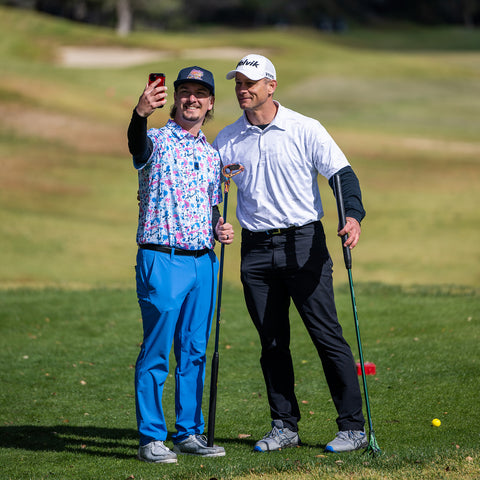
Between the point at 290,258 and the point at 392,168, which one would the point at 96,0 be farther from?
the point at 290,258

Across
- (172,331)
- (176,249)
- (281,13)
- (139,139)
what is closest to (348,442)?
(172,331)

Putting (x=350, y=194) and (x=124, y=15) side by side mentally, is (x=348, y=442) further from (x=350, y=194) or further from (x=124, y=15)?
(x=124, y=15)

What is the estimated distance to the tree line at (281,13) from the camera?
67.9m

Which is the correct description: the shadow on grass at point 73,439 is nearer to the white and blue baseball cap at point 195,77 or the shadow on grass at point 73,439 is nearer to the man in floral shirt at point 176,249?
the man in floral shirt at point 176,249

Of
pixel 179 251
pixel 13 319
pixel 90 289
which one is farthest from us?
pixel 90 289

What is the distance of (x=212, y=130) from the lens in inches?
958

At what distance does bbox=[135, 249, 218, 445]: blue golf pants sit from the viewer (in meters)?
5.36

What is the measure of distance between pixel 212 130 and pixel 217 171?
19.0 meters

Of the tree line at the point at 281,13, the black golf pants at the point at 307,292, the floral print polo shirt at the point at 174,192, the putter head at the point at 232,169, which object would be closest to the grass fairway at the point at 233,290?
the black golf pants at the point at 307,292

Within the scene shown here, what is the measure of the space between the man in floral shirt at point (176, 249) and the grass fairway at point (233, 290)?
36 cm

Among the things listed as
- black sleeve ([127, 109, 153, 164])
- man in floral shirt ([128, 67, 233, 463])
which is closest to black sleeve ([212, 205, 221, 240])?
man in floral shirt ([128, 67, 233, 463])

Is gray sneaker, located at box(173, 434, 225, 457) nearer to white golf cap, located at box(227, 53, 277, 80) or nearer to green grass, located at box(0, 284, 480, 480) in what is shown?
green grass, located at box(0, 284, 480, 480)

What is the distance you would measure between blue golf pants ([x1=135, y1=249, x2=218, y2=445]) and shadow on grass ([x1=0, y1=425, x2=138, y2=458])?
0.45 metres

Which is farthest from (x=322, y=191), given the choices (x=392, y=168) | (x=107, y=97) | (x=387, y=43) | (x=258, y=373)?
(x=387, y=43)
